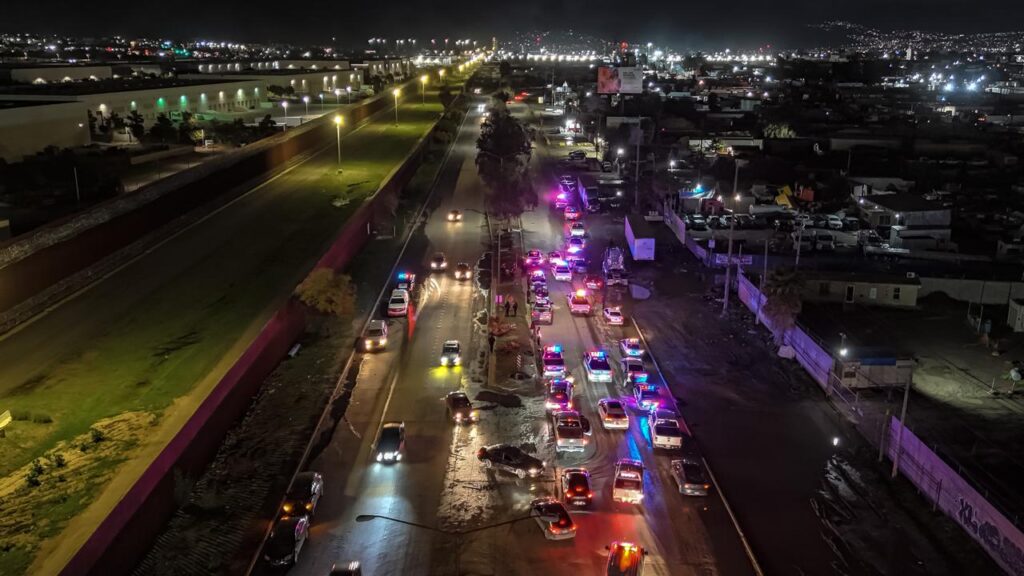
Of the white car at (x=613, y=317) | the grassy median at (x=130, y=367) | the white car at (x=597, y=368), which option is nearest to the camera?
the grassy median at (x=130, y=367)

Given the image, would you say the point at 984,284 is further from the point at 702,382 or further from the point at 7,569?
the point at 7,569

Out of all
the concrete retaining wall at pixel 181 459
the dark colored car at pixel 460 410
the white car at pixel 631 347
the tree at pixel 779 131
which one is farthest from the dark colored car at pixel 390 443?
the tree at pixel 779 131

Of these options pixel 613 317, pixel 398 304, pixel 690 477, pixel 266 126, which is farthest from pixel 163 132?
pixel 690 477

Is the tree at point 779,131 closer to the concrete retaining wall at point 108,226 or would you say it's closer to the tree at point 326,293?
the concrete retaining wall at point 108,226

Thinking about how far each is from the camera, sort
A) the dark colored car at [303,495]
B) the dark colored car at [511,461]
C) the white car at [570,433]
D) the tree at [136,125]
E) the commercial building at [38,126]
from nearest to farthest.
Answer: the dark colored car at [303,495] < the dark colored car at [511,461] < the white car at [570,433] < the commercial building at [38,126] < the tree at [136,125]

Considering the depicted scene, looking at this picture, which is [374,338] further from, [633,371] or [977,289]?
[977,289]

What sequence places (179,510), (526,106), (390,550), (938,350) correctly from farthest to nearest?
(526,106), (938,350), (179,510), (390,550)

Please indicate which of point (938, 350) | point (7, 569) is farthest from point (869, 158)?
point (7, 569)
